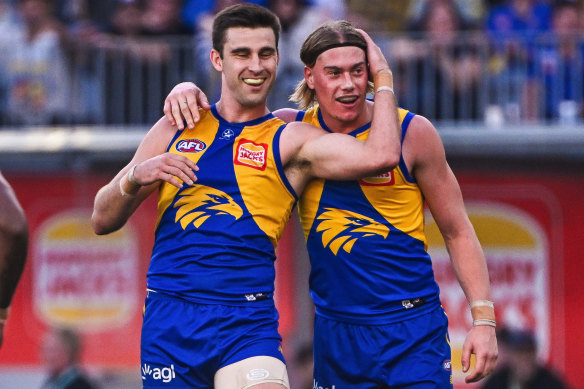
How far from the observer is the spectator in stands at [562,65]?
11570mm

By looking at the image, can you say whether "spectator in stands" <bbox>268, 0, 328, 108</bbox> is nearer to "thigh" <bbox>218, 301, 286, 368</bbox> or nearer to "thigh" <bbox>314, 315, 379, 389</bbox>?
"thigh" <bbox>314, 315, 379, 389</bbox>

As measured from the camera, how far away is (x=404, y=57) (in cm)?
1177

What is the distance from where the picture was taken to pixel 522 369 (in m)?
10.5

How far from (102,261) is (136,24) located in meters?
2.81

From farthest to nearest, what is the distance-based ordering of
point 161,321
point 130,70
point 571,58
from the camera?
1. point 130,70
2. point 571,58
3. point 161,321

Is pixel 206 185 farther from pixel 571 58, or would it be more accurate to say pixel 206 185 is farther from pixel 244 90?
pixel 571 58

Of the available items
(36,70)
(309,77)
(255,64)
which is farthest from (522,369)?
(36,70)

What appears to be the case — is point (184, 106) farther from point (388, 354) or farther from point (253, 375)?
point (388, 354)

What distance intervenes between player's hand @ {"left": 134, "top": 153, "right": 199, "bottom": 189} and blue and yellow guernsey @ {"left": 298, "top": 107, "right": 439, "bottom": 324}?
794mm

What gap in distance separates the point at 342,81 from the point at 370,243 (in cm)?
84

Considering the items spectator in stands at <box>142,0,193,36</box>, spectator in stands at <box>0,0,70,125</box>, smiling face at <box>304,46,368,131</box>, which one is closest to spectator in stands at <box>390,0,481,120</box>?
spectator in stands at <box>142,0,193,36</box>

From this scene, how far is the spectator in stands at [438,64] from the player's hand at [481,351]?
628cm

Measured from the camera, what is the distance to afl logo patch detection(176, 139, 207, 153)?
561 cm

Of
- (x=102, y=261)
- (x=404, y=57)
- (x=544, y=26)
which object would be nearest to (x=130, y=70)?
(x=102, y=261)
